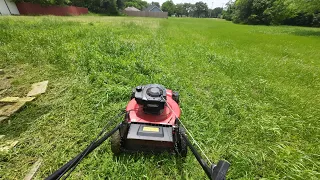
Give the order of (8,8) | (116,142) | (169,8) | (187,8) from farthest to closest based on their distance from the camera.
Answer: (187,8), (169,8), (8,8), (116,142)

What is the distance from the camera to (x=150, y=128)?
68.7 inches

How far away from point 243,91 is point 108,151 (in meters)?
3.27

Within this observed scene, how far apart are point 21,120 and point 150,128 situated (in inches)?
87.2

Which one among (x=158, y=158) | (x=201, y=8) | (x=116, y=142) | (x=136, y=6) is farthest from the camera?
(x=201, y=8)

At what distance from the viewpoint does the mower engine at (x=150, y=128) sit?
1.69 m

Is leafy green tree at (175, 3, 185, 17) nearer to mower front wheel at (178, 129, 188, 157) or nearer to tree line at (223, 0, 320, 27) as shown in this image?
tree line at (223, 0, 320, 27)

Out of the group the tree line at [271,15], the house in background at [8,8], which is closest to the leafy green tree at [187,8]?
the tree line at [271,15]

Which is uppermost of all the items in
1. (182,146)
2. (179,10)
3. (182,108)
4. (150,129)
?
(150,129)

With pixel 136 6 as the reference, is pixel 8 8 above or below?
above

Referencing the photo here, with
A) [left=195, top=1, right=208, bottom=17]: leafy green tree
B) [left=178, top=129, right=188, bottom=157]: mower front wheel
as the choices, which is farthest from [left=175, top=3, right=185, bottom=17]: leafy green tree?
[left=178, top=129, right=188, bottom=157]: mower front wheel

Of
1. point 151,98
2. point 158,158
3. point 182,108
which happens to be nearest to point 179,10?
point 182,108

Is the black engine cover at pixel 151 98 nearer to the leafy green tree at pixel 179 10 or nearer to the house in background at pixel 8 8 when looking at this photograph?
the house in background at pixel 8 8

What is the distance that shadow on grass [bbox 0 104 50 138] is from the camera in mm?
2334

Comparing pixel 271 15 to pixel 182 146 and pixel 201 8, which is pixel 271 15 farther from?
pixel 201 8
